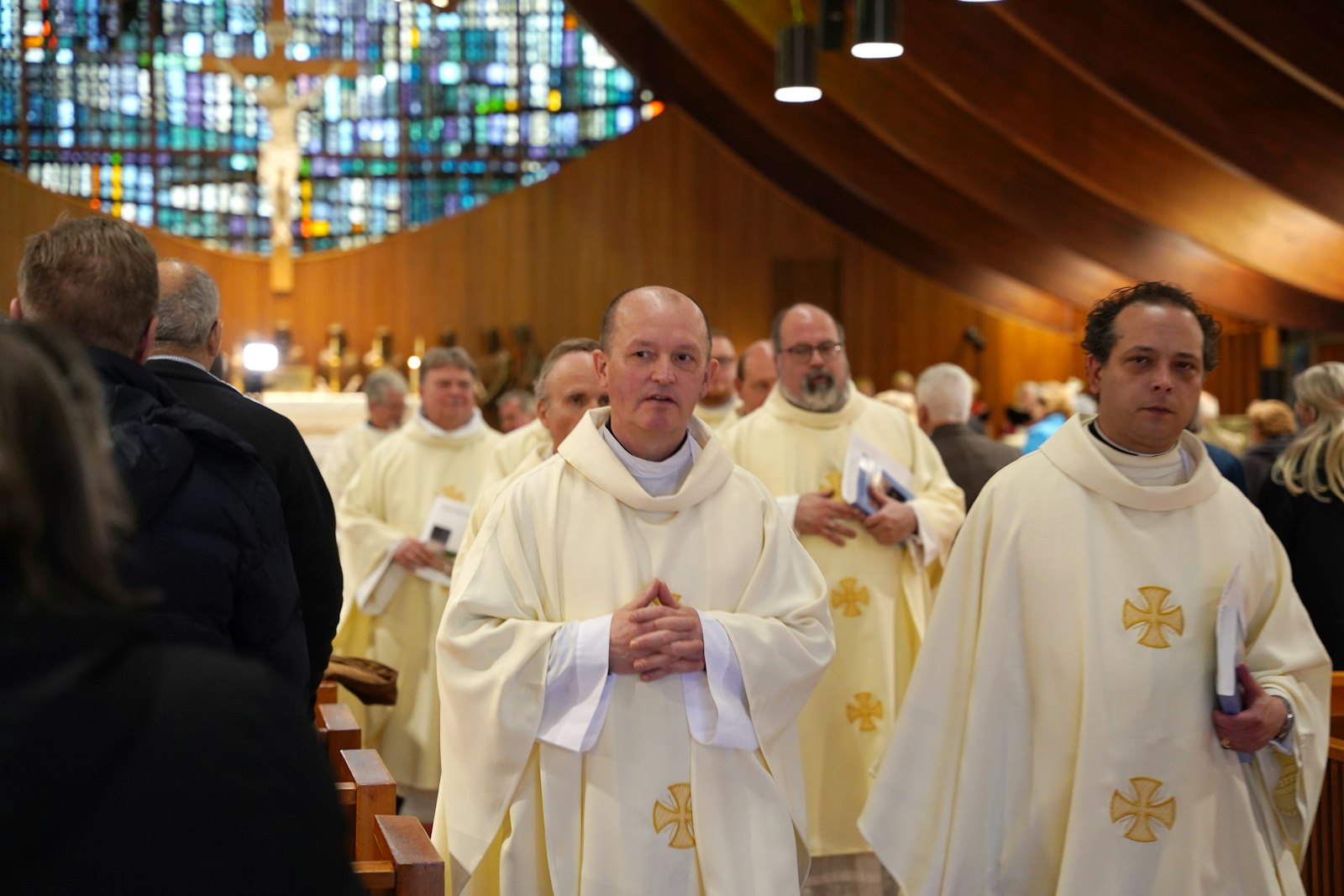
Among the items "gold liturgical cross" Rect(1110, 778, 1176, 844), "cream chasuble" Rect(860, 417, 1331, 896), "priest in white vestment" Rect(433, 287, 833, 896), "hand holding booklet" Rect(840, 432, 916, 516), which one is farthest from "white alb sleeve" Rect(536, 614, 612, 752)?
"hand holding booklet" Rect(840, 432, 916, 516)

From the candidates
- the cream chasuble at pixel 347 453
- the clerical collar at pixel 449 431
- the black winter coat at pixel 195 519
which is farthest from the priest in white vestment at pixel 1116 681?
the cream chasuble at pixel 347 453

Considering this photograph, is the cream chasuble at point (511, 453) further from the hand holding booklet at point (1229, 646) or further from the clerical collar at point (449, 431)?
the hand holding booklet at point (1229, 646)

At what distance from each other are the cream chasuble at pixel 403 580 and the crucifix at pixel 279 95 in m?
8.55

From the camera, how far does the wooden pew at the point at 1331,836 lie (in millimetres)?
3592

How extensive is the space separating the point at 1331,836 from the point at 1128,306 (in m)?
1.48

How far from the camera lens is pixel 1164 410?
125 inches

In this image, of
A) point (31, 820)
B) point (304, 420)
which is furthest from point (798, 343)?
point (304, 420)

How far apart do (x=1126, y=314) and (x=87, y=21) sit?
1710 cm

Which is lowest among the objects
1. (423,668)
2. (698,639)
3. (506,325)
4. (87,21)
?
(423,668)

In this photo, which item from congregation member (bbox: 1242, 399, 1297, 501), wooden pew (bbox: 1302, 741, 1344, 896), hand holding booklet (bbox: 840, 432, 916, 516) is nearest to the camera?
wooden pew (bbox: 1302, 741, 1344, 896)

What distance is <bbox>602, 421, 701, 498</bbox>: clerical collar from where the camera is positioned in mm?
3086

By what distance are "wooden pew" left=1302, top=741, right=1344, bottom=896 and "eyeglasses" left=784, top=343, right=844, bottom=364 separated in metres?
2.07

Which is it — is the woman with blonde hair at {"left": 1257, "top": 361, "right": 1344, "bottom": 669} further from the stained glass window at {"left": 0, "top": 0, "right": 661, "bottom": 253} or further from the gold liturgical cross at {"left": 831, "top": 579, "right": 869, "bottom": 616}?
the stained glass window at {"left": 0, "top": 0, "right": 661, "bottom": 253}

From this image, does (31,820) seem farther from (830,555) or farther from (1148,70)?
(1148,70)
